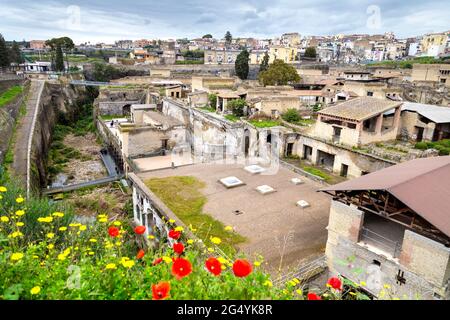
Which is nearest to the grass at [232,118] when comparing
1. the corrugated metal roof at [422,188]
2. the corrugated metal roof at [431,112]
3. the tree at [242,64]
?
the corrugated metal roof at [431,112]

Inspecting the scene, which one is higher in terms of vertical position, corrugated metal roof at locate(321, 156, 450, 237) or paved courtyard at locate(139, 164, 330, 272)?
corrugated metal roof at locate(321, 156, 450, 237)

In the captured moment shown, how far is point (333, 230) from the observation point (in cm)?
1009

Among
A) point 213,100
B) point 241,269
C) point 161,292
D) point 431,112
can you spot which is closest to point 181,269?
point 161,292

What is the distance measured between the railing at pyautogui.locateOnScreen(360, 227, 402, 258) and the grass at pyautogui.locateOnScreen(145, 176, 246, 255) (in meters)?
4.06

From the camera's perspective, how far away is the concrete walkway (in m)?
20.4

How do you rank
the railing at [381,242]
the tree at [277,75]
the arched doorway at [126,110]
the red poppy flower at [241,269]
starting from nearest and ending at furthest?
the red poppy flower at [241,269] → the railing at [381,242] → the tree at [277,75] → the arched doorway at [126,110]

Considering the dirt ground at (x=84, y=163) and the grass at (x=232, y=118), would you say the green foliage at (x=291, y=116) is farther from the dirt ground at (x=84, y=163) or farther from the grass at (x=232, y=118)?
the dirt ground at (x=84, y=163)

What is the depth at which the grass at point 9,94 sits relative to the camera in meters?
32.1

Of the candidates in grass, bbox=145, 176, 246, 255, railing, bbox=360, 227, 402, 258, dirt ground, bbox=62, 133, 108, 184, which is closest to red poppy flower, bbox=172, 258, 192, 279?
grass, bbox=145, 176, 246, 255

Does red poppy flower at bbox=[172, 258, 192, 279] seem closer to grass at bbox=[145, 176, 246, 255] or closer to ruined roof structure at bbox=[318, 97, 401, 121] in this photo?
grass at bbox=[145, 176, 246, 255]

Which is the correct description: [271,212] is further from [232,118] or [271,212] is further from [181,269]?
[232,118]

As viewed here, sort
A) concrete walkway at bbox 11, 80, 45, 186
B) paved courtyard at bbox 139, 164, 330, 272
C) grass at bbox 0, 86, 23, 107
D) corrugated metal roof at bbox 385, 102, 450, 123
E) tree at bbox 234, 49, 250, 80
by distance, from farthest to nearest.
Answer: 1. tree at bbox 234, 49, 250, 80
2. grass at bbox 0, 86, 23, 107
3. corrugated metal roof at bbox 385, 102, 450, 123
4. concrete walkway at bbox 11, 80, 45, 186
5. paved courtyard at bbox 139, 164, 330, 272

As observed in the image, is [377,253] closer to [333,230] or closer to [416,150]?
[333,230]

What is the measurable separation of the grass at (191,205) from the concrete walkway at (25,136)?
28.4 feet
